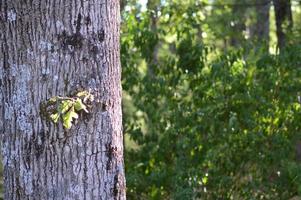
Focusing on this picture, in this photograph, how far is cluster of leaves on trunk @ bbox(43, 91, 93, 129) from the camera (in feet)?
8.26

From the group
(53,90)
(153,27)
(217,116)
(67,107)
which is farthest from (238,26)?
(67,107)

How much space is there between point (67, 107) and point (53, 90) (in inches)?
6.5

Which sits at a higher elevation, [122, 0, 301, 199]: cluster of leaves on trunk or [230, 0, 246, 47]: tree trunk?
[230, 0, 246, 47]: tree trunk

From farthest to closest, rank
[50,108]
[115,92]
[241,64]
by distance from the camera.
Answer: [241,64], [115,92], [50,108]

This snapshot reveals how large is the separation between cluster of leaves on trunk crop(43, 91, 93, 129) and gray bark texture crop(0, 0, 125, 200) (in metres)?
0.04

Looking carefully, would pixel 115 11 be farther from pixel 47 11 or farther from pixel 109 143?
pixel 109 143

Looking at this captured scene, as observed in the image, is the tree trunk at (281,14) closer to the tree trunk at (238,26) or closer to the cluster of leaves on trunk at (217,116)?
the tree trunk at (238,26)

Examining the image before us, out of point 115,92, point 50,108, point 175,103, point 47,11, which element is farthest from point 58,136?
point 175,103

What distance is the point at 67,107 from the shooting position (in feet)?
8.27

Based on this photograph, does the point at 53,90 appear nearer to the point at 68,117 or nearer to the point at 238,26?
the point at 68,117

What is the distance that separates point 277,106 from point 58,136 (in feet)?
13.3

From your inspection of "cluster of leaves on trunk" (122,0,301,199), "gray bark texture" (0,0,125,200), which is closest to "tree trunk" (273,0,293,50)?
"cluster of leaves on trunk" (122,0,301,199)

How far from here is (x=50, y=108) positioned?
2605mm

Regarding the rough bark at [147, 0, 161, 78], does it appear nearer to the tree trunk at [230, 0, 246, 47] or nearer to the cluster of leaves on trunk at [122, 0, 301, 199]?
the cluster of leaves on trunk at [122, 0, 301, 199]
